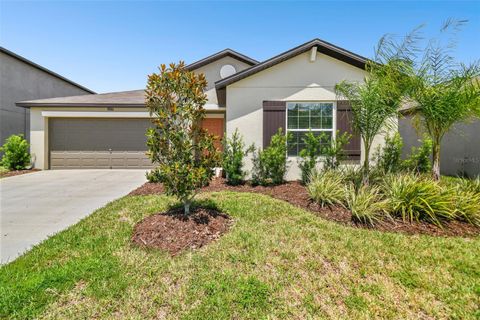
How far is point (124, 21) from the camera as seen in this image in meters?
7.88

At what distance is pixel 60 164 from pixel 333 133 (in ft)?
41.1

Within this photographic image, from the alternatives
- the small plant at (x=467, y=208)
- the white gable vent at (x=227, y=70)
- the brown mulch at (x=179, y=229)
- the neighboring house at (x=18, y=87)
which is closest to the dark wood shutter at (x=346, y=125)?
the small plant at (x=467, y=208)

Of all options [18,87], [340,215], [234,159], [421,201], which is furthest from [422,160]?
[18,87]

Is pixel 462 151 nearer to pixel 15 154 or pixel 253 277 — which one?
pixel 253 277

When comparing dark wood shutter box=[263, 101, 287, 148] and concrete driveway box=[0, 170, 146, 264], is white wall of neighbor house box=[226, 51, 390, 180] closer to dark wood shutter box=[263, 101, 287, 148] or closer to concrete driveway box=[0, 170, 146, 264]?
dark wood shutter box=[263, 101, 287, 148]

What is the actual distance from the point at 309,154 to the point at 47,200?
7.60 meters

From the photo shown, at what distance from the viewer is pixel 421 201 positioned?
4555mm

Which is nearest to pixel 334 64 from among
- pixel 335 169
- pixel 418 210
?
pixel 335 169

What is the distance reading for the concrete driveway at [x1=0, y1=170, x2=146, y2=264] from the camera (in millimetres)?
4008

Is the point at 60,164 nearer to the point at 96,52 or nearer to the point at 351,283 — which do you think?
the point at 96,52

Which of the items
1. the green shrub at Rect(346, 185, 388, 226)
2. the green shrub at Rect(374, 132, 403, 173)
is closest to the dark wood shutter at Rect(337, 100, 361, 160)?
the green shrub at Rect(374, 132, 403, 173)

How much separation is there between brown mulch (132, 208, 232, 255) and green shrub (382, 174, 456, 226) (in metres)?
3.50

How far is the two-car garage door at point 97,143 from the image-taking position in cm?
1112

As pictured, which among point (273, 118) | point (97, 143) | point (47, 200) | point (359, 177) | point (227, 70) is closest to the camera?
point (359, 177)
